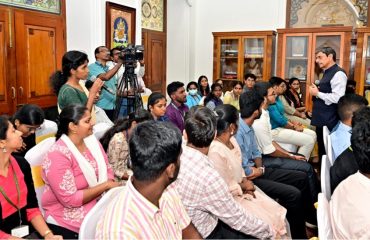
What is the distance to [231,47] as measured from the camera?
22.0 feet

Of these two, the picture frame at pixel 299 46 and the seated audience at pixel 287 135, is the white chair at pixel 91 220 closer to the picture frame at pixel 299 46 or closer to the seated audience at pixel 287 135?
the seated audience at pixel 287 135

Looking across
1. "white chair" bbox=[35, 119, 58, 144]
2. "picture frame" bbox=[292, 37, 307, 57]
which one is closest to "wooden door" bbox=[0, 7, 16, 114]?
"white chair" bbox=[35, 119, 58, 144]

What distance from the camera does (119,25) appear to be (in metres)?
4.65

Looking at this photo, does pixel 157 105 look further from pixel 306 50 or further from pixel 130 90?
pixel 306 50

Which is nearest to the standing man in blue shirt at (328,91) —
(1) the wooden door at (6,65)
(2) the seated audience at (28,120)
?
(2) the seated audience at (28,120)

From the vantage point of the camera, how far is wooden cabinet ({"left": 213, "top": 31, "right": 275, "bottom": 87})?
629 centimetres

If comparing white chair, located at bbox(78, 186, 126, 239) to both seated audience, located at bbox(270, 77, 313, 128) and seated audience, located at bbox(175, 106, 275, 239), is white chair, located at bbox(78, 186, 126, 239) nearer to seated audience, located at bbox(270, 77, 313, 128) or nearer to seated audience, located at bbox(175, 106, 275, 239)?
seated audience, located at bbox(175, 106, 275, 239)

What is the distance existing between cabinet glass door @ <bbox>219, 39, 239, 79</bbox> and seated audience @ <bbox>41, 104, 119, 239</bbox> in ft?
16.2

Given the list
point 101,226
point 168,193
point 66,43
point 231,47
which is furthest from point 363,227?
point 231,47

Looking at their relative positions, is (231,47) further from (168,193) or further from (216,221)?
(168,193)

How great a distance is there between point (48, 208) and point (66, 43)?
8.30ft

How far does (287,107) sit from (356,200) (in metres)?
3.70

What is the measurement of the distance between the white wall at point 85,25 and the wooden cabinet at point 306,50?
317cm

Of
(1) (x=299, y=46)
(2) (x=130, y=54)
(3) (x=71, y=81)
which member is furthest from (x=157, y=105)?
(1) (x=299, y=46)
